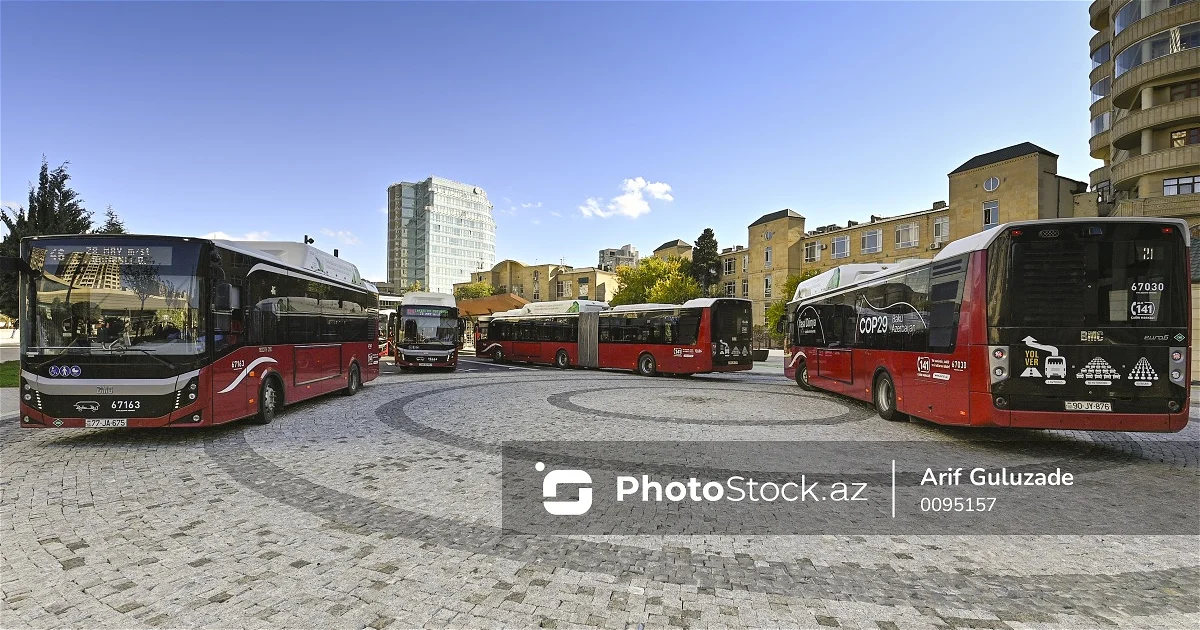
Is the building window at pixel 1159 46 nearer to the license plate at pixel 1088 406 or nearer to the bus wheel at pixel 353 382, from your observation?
the license plate at pixel 1088 406

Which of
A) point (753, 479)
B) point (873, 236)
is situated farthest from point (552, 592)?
point (873, 236)

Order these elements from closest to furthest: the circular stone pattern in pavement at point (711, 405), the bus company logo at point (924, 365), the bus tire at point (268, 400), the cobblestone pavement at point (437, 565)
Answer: the cobblestone pavement at point (437, 565) → the bus company logo at point (924, 365) → the bus tire at point (268, 400) → the circular stone pattern in pavement at point (711, 405)

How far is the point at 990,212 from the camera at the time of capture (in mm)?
40969

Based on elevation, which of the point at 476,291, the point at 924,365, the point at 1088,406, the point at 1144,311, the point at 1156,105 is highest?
the point at 1156,105

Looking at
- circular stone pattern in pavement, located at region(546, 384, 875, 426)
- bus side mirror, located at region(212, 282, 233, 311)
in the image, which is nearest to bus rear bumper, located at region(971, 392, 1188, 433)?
circular stone pattern in pavement, located at region(546, 384, 875, 426)

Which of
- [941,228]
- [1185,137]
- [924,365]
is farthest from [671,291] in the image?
[924,365]

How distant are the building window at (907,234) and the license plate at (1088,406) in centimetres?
4295

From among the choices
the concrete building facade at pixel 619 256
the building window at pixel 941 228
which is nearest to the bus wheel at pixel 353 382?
the building window at pixel 941 228

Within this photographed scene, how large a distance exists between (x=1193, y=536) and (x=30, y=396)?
14.2 metres

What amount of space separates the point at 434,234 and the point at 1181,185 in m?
140

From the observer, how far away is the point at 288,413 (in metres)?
11.9

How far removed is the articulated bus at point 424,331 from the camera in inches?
904

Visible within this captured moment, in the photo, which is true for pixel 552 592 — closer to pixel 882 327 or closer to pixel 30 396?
pixel 30 396

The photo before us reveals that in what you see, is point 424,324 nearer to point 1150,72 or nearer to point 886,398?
point 886,398
